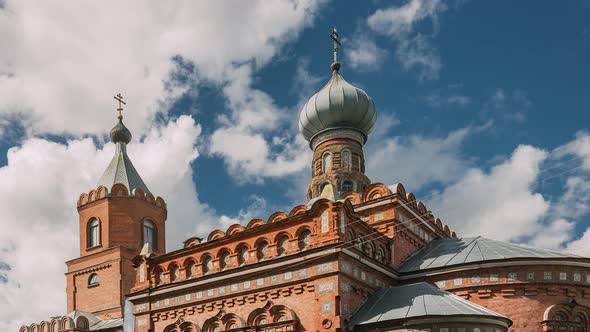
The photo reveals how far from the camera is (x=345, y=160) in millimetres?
24484

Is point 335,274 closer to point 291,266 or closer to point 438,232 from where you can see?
point 291,266

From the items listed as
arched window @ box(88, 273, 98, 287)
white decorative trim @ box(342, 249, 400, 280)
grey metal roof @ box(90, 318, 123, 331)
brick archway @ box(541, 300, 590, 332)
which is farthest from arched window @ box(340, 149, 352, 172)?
arched window @ box(88, 273, 98, 287)

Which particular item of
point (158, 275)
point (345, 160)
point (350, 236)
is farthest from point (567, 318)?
point (158, 275)

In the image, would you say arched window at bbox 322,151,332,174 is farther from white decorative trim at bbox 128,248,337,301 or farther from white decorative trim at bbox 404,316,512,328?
white decorative trim at bbox 404,316,512,328

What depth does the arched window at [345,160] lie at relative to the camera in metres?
24.4

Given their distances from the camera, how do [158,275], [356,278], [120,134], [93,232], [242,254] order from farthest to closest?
[120,134] → [93,232] → [158,275] → [242,254] → [356,278]

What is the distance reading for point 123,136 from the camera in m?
30.7

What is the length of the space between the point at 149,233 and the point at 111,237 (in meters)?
1.69

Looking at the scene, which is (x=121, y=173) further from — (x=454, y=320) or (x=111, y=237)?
(x=454, y=320)

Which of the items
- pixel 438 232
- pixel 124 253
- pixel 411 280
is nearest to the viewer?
pixel 411 280

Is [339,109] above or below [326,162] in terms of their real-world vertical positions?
above

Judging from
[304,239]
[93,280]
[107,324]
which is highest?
[93,280]

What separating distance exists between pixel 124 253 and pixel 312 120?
9250mm

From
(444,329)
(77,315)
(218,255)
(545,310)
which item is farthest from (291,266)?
(77,315)
